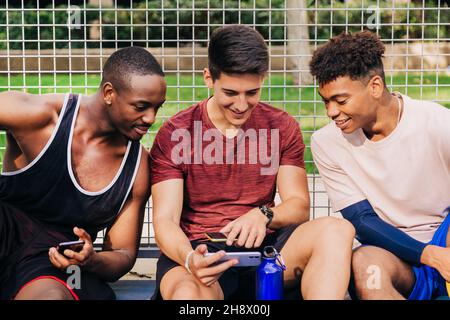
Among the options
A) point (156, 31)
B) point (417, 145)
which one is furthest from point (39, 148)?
point (156, 31)

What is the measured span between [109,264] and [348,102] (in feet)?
4.39

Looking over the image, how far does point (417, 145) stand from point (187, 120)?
1.10m

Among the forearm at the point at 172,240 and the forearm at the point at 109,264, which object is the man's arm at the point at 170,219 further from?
the forearm at the point at 109,264

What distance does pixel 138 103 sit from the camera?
11.8 feet

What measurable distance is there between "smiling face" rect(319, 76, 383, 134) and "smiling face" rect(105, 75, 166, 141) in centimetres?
78

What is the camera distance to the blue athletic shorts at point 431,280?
3650 mm

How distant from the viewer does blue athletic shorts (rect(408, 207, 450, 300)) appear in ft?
12.0

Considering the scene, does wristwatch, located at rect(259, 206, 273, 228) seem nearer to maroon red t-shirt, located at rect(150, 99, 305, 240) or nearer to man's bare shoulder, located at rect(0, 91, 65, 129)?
maroon red t-shirt, located at rect(150, 99, 305, 240)

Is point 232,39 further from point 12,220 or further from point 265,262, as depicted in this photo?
point 12,220

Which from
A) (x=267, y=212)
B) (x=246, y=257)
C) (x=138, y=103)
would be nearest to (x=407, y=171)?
(x=267, y=212)

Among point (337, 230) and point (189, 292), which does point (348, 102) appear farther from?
point (189, 292)

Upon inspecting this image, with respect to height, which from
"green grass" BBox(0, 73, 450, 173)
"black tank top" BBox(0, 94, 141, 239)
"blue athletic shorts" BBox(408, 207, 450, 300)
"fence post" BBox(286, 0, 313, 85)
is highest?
"fence post" BBox(286, 0, 313, 85)

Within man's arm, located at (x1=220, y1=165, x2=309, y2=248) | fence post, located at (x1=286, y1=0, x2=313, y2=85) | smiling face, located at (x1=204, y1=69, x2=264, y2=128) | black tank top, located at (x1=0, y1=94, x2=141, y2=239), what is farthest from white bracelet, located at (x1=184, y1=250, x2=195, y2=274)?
fence post, located at (x1=286, y1=0, x2=313, y2=85)

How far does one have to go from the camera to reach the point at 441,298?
3682mm
